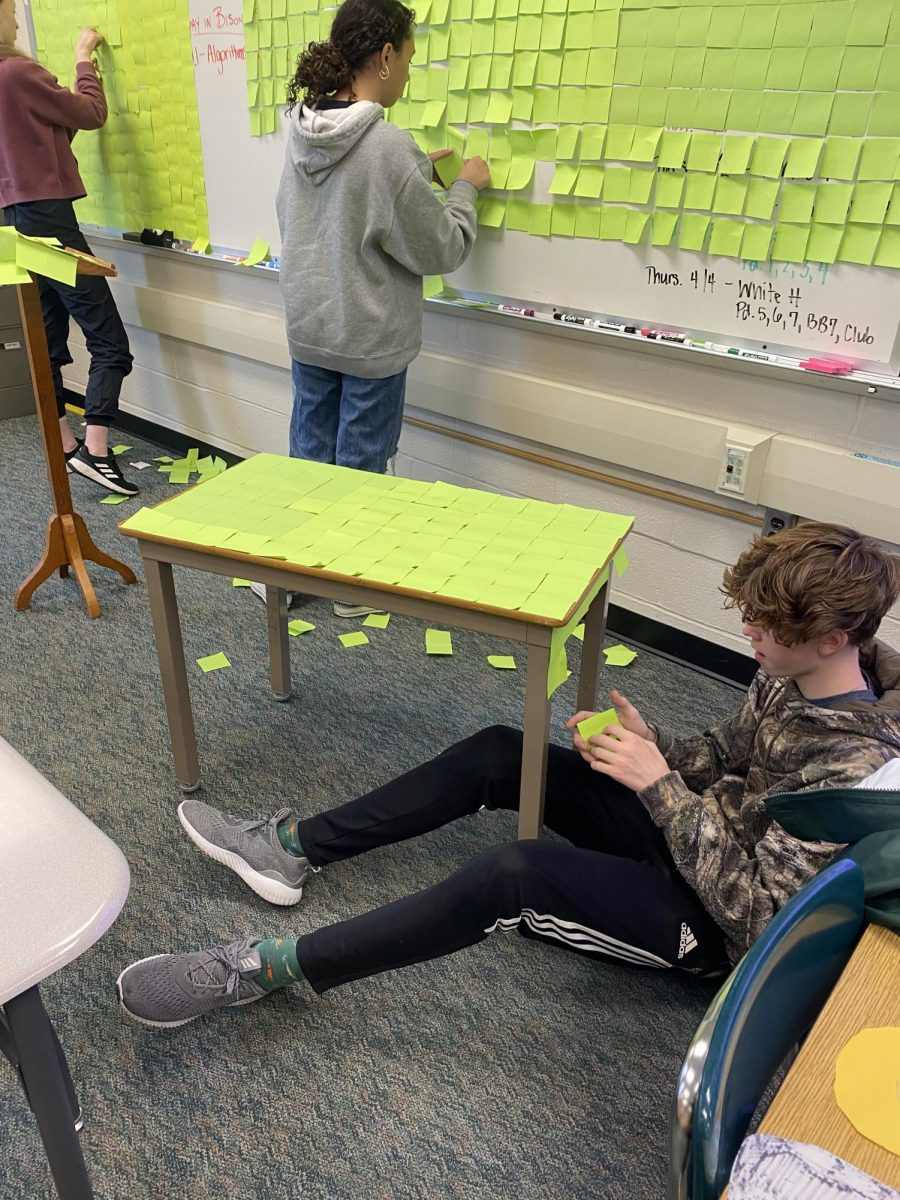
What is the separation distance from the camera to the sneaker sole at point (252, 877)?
5.32 ft

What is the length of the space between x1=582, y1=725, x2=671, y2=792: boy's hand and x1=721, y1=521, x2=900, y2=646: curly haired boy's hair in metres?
0.24

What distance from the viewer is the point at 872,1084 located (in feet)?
2.11

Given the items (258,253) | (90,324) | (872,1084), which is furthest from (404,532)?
(90,324)

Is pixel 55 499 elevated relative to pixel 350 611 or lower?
elevated

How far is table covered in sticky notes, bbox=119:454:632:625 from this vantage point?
4.71 feet

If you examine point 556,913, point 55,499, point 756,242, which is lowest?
point 55,499

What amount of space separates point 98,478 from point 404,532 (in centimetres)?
220

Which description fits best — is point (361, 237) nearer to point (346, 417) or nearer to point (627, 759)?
point (346, 417)

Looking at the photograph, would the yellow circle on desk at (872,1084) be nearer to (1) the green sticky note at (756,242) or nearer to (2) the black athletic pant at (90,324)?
(1) the green sticky note at (756,242)

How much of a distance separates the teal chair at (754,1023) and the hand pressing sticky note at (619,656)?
64.6 inches

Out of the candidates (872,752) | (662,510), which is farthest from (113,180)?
(872,752)

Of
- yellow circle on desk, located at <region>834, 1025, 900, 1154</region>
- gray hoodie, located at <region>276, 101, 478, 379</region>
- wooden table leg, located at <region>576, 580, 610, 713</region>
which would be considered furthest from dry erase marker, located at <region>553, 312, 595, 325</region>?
yellow circle on desk, located at <region>834, 1025, 900, 1154</region>

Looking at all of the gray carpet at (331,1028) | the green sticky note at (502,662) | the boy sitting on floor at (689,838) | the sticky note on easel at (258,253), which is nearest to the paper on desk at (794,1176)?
the boy sitting on floor at (689,838)

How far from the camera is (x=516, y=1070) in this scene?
1378 mm
